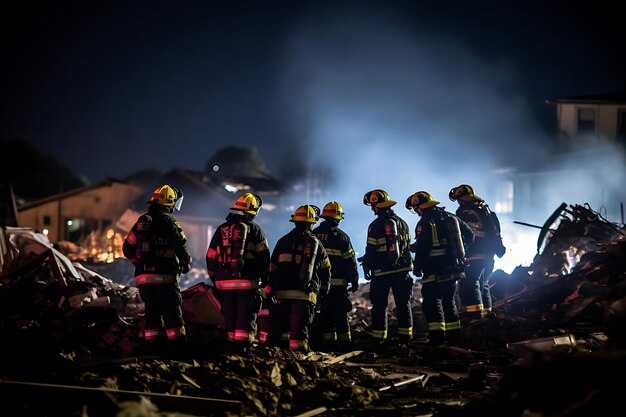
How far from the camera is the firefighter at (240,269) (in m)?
8.88

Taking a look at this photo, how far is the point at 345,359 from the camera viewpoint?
9.00 metres

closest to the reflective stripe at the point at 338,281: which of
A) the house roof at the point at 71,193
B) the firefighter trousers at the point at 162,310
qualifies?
the firefighter trousers at the point at 162,310

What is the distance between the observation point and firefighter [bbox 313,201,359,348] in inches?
405

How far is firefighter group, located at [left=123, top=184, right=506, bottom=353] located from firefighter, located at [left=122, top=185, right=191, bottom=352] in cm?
1

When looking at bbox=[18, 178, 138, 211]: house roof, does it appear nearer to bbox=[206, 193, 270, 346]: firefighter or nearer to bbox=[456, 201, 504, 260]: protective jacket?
bbox=[456, 201, 504, 260]: protective jacket

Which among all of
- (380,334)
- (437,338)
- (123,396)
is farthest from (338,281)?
(123,396)

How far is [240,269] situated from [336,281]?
6.72 feet

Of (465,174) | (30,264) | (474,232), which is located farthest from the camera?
(465,174)

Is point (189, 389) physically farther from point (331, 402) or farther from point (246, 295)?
point (246, 295)

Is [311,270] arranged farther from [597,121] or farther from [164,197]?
[597,121]

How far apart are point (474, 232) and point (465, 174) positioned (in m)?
26.6

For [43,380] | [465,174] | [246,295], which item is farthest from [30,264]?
[465,174]

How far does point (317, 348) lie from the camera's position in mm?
10188

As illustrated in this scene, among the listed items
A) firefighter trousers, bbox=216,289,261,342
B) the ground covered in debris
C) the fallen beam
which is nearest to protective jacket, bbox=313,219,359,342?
the ground covered in debris
